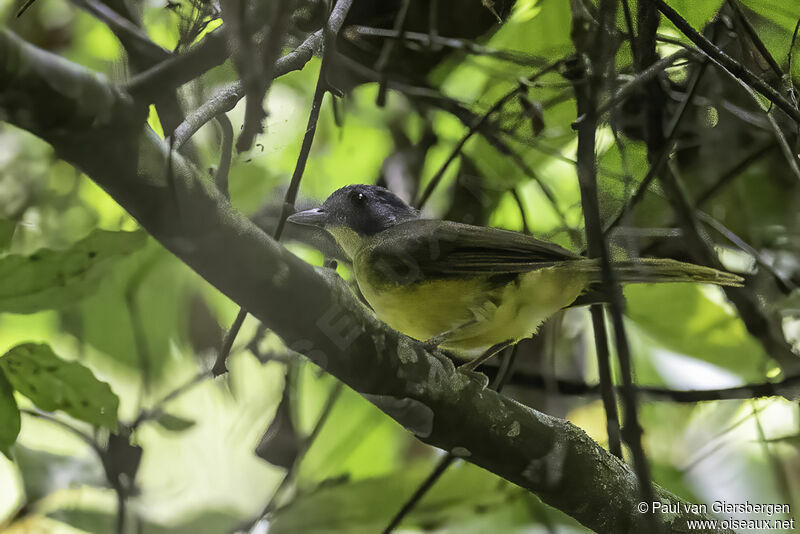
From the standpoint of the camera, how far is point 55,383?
977mm

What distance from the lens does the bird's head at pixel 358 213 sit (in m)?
1.44

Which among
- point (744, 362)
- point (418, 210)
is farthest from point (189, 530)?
point (744, 362)

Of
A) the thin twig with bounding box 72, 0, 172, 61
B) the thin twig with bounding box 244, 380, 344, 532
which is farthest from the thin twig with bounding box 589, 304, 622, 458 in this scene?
the thin twig with bounding box 72, 0, 172, 61

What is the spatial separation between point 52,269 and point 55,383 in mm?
159

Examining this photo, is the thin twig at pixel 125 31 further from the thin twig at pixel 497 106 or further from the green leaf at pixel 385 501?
the green leaf at pixel 385 501

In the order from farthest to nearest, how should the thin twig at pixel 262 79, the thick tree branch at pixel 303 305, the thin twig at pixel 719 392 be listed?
the thin twig at pixel 719 392 < the thin twig at pixel 262 79 < the thick tree branch at pixel 303 305

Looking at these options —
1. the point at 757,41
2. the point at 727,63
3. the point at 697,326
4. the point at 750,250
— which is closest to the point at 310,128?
the point at 727,63

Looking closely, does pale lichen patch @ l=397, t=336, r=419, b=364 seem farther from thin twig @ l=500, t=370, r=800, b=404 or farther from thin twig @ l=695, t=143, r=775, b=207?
thin twig @ l=695, t=143, r=775, b=207

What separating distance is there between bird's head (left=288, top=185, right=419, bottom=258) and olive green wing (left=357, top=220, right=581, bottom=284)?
0.16 metres

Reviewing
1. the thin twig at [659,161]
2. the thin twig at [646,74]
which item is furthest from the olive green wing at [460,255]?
the thin twig at [646,74]

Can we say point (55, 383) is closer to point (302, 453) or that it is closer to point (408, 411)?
point (408, 411)

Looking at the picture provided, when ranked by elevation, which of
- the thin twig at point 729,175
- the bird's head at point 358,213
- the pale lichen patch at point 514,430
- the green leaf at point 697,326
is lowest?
the pale lichen patch at point 514,430

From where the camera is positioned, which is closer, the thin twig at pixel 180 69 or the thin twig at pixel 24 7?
the thin twig at pixel 180 69

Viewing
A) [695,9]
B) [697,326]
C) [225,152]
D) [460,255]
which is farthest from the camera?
[697,326]
